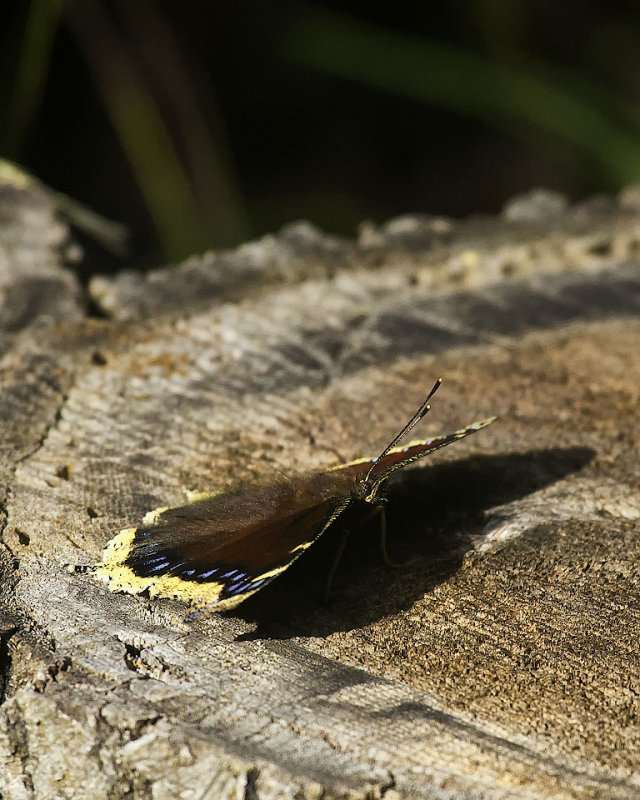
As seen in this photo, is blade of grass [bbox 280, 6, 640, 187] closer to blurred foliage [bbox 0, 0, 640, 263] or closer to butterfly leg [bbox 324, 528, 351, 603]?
blurred foliage [bbox 0, 0, 640, 263]

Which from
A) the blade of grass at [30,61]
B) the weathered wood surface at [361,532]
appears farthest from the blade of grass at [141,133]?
the weathered wood surface at [361,532]

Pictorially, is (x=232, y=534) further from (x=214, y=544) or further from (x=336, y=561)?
(x=336, y=561)

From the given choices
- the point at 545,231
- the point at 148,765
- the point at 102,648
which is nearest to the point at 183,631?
the point at 102,648

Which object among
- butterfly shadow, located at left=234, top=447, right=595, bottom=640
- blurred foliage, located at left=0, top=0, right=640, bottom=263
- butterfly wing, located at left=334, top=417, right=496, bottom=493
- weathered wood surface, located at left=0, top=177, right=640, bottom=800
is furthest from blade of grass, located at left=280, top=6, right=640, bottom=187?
butterfly wing, located at left=334, top=417, right=496, bottom=493

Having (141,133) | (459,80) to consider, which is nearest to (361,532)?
(141,133)

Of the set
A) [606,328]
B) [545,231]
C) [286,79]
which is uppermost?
[286,79]

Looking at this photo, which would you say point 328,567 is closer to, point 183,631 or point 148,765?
point 183,631

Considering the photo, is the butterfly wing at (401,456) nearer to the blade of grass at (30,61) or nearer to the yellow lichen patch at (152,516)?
the yellow lichen patch at (152,516)
